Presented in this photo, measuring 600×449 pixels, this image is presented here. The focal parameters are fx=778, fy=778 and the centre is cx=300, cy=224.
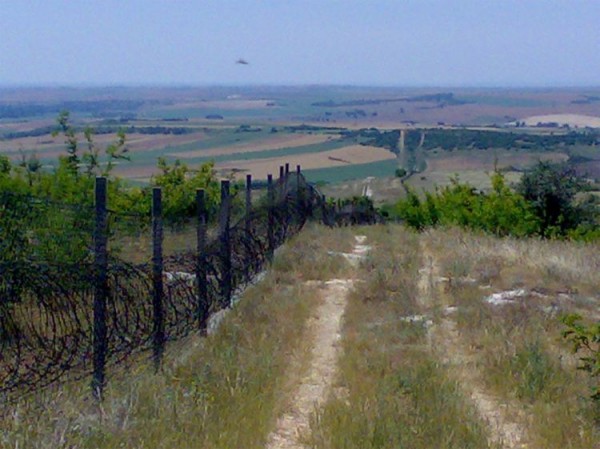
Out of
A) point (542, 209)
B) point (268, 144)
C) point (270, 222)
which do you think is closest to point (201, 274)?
point (270, 222)

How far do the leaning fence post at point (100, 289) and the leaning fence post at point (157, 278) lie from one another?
82cm

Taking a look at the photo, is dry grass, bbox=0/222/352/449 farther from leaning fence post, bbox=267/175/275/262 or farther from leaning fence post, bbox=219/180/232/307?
leaning fence post, bbox=267/175/275/262

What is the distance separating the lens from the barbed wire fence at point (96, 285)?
5.90m

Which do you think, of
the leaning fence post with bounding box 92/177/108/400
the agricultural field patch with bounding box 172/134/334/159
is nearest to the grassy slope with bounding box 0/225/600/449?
the leaning fence post with bounding box 92/177/108/400

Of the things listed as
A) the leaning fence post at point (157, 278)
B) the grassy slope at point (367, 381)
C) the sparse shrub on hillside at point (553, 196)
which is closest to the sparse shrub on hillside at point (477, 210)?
the sparse shrub on hillside at point (553, 196)

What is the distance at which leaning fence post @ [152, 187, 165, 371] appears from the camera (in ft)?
23.0

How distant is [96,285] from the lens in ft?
20.1

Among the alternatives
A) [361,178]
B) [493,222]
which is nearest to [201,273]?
[493,222]

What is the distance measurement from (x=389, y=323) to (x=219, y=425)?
13.7ft

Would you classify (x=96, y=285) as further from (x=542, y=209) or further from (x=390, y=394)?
(x=542, y=209)

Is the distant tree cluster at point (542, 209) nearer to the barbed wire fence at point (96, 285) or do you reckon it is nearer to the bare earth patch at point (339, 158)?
the barbed wire fence at point (96, 285)

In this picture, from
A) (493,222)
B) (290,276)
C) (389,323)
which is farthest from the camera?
(493,222)

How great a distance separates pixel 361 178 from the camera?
50.6 metres

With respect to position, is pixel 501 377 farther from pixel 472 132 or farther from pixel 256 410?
pixel 472 132
